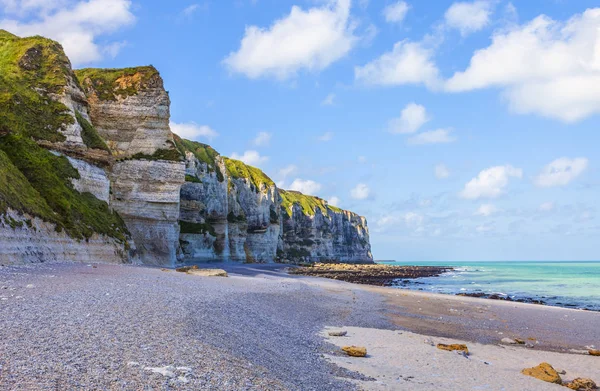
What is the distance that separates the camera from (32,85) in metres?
35.0

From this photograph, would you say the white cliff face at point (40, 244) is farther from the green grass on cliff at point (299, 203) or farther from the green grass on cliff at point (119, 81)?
the green grass on cliff at point (299, 203)

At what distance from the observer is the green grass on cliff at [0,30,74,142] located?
105 feet

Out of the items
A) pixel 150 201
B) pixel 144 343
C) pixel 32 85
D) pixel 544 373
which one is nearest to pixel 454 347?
pixel 544 373

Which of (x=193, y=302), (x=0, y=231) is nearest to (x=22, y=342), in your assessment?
(x=193, y=302)

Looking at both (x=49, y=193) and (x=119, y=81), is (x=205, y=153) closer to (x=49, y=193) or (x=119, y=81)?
(x=119, y=81)

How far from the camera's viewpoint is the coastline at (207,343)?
5938mm

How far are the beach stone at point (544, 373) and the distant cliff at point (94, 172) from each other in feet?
62.8

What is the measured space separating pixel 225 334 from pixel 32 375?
4.47 meters

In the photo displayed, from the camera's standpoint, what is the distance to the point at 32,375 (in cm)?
532

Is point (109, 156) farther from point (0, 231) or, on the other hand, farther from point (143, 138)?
point (0, 231)

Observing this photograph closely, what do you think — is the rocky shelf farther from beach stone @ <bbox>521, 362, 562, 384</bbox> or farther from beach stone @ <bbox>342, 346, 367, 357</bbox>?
beach stone @ <bbox>342, 346, 367, 357</bbox>

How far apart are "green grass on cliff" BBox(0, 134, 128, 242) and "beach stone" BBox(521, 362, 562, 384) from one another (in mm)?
21412

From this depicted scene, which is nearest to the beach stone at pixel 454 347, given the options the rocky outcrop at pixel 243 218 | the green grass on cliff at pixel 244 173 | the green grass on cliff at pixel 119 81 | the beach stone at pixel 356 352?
the beach stone at pixel 356 352

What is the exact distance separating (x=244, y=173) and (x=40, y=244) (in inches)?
2789
